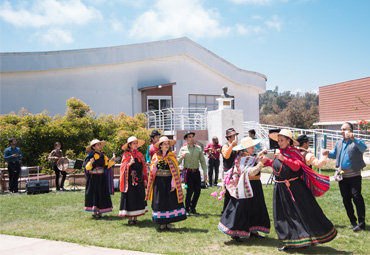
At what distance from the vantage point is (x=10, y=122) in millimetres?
16406

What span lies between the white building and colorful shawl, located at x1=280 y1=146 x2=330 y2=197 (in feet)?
57.2

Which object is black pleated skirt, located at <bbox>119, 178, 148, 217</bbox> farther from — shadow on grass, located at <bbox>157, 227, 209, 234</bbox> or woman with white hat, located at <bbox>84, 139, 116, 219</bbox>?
woman with white hat, located at <bbox>84, 139, 116, 219</bbox>

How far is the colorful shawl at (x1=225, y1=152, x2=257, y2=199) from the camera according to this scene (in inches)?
229

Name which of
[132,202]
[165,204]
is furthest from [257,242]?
[132,202]

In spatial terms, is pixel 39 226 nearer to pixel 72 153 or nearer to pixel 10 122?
pixel 72 153

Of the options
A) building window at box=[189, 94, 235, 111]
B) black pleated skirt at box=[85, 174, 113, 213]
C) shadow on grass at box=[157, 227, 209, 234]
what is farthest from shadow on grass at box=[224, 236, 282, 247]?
building window at box=[189, 94, 235, 111]

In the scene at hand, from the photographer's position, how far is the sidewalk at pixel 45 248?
551 cm

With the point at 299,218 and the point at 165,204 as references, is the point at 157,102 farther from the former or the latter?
the point at 299,218

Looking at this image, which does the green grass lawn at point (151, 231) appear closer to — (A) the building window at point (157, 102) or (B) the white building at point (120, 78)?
(B) the white building at point (120, 78)

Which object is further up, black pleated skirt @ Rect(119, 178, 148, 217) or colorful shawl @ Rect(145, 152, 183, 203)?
colorful shawl @ Rect(145, 152, 183, 203)

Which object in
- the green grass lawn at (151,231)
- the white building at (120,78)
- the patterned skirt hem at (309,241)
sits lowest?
the green grass lawn at (151,231)

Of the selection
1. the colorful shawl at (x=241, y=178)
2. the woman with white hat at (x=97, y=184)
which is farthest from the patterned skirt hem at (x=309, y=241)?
the woman with white hat at (x=97, y=184)

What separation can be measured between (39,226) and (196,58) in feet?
61.2

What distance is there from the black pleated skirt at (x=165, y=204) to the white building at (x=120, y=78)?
15701 mm
